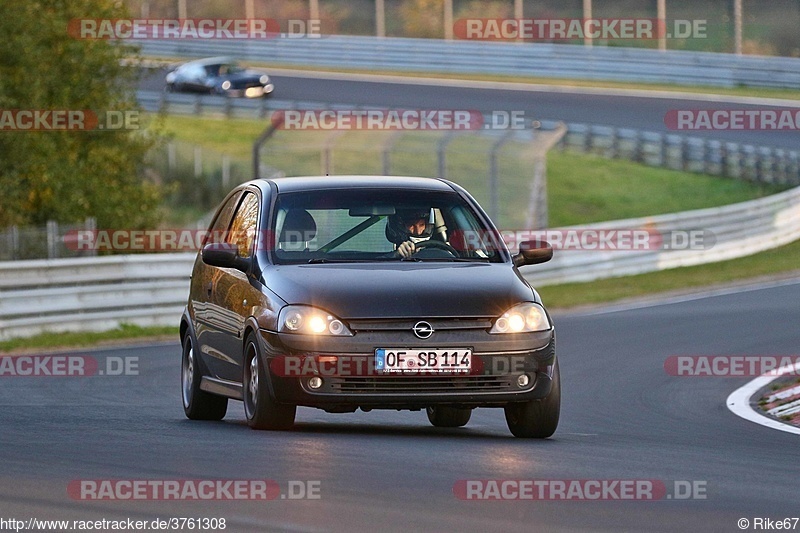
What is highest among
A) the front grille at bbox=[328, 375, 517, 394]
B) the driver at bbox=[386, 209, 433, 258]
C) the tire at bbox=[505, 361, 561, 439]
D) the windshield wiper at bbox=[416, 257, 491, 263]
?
the driver at bbox=[386, 209, 433, 258]

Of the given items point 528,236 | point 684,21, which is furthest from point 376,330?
point 684,21

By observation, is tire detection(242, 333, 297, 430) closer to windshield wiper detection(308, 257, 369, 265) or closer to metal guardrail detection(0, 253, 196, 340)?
windshield wiper detection(308, 257, 369, 265)

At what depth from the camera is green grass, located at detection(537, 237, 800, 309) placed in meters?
24.9

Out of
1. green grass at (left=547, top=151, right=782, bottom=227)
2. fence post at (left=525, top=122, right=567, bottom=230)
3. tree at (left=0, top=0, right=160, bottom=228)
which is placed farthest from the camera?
green grass at (left=547, top=151, right=782, bottom=227)

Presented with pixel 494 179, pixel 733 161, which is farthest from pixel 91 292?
pixel 733 161

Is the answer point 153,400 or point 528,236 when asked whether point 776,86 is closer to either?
point 528,236

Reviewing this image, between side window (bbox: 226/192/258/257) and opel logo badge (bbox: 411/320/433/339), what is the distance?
1.52m

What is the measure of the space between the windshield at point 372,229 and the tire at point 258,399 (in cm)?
62

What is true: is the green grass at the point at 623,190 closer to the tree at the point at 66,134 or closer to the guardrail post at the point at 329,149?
the guardrail post at the point at 329,149

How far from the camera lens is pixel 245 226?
10.9 metres

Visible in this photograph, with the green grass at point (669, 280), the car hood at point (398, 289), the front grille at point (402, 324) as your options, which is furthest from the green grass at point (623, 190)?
the front grille at point (402, 324)

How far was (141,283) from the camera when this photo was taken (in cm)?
2127

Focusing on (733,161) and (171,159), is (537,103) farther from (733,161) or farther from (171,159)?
(171,159)

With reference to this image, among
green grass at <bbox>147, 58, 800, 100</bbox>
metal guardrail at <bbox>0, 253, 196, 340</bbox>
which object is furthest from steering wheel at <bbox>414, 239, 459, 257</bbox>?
green grass at <bbox>147, 58, 800, 100</bbox>
